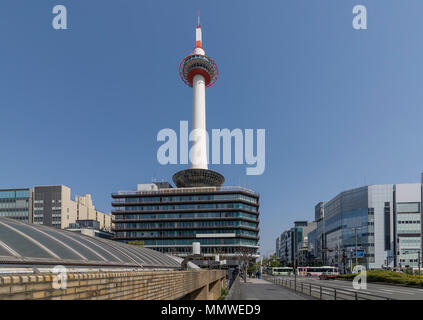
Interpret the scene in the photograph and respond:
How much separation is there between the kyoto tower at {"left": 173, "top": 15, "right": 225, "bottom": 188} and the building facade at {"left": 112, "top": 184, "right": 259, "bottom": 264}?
9.64 meters

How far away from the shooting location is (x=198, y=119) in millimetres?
120125

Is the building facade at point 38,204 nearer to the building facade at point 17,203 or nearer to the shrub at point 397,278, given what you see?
the building facade at point 17,203

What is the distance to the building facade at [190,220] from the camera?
3844 inches

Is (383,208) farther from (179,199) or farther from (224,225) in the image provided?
(179,199)

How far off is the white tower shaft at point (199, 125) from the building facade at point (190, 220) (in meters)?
17.6

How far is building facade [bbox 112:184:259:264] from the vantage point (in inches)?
3844

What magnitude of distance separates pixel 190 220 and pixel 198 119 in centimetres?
3901

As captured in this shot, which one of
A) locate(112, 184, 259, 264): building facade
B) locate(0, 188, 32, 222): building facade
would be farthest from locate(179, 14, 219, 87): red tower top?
locate(0, 188, 32, 222): building facade

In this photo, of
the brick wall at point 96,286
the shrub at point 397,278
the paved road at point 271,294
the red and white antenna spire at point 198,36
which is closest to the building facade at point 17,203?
the red and white antenna spire at point 198,36

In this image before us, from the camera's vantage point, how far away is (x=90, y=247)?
51.0 ft

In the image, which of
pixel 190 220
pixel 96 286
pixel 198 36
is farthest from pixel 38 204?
pixel 96 286

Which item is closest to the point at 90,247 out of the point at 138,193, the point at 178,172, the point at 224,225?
the point at 224,225

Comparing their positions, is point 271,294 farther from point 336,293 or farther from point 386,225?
point 386,225
